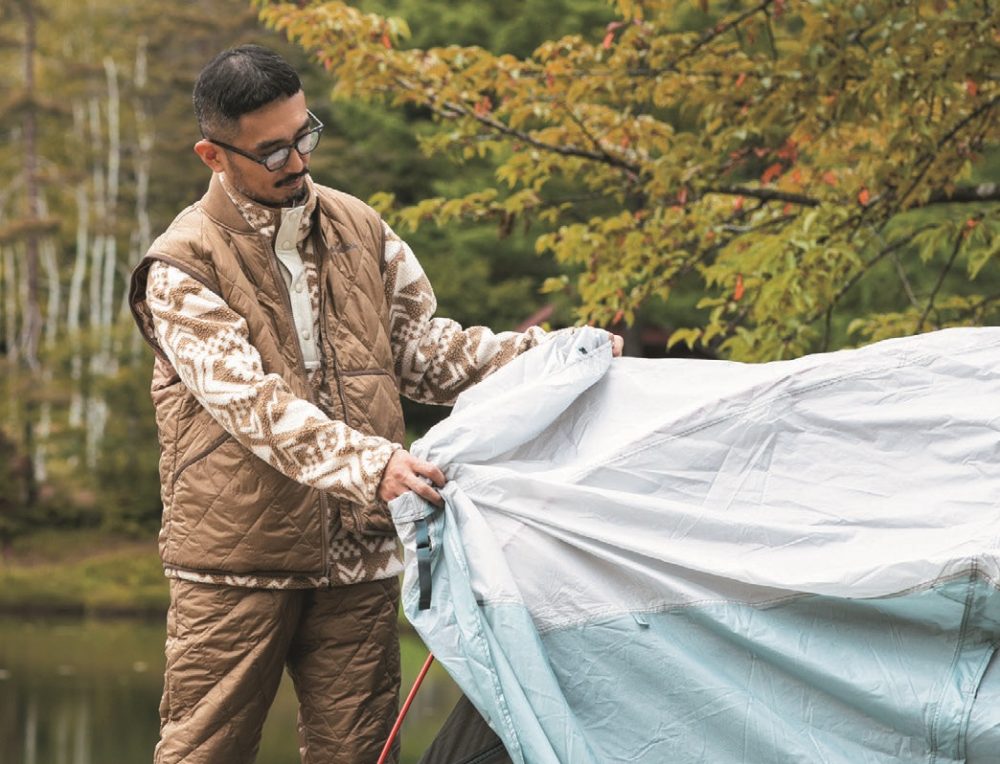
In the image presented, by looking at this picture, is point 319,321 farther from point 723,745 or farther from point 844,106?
point 844,106

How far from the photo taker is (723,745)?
7.98 ft

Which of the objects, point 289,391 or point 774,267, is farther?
point 774,267

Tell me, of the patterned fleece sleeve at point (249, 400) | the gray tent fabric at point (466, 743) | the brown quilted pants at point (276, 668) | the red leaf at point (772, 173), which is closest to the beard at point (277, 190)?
the patterned fleece sleeve at point (249, 400)

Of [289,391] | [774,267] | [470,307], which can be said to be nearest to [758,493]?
[289,391]

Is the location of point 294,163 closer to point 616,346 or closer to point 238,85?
point 238,85

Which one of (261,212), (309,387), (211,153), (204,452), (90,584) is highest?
(211,153)

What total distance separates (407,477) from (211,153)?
0.75m

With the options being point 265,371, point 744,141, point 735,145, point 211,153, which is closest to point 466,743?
point 265,371

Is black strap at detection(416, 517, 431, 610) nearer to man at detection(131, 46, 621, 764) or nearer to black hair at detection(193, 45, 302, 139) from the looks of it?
man at detection(131, 46, 621, 764)

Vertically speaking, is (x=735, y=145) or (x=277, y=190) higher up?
(x=735, y=145)

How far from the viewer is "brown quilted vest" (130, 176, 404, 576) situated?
2.68 m

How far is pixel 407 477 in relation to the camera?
2426 mm

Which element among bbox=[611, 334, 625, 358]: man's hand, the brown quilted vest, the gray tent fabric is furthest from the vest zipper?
bbox=[611, 334, 625, 358]: man's hand

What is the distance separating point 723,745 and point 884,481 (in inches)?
20.0
